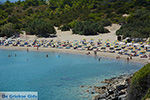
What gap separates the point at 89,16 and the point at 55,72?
2019 inches

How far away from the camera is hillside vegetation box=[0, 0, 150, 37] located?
71.0 meters

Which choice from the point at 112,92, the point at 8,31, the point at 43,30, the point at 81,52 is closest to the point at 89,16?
the point at 43,30

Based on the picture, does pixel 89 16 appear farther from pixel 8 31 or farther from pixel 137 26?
pixel 8 31

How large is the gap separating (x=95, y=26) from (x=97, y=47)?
1667 centimetres

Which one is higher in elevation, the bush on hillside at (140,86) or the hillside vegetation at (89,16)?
the hillside vegetation at (89,16)

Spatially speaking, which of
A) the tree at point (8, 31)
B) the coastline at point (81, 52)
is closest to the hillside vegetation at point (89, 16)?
the tree at point (8, 31)

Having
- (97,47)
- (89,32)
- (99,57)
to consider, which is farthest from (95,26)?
(99,57)

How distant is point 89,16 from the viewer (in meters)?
92.0

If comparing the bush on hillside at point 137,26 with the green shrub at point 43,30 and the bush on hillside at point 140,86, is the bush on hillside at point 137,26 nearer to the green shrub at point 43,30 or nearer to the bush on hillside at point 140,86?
the green shrub at point 43,30

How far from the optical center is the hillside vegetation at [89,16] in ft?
233

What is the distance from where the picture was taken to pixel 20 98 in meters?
24.5

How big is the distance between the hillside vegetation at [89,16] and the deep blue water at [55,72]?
664 inches

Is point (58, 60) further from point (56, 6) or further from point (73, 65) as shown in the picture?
point (56, 6)

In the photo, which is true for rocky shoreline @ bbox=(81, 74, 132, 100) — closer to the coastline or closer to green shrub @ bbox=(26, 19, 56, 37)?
the coastline
